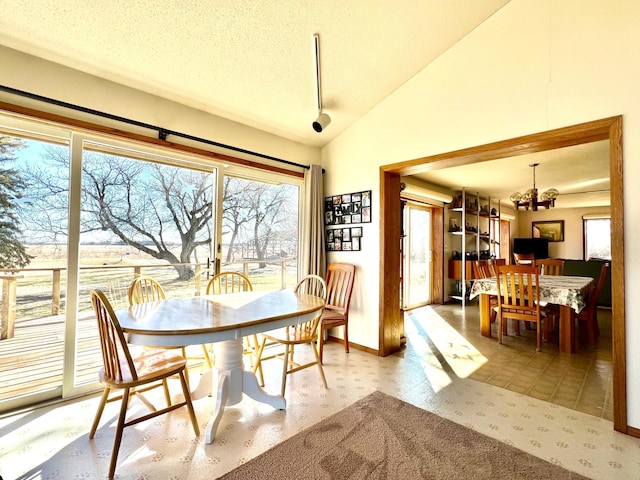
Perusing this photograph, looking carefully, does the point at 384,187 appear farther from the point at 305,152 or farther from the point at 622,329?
the point at 622,329

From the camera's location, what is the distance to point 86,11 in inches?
73.3

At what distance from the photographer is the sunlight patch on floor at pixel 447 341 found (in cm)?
303

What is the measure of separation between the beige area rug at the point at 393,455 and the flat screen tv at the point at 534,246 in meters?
7.94

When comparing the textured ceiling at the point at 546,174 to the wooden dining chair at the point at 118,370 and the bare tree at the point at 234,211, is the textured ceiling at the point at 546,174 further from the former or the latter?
the wooden dining chair at the point at 118,370

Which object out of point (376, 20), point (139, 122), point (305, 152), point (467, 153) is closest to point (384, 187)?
point (467, 153)

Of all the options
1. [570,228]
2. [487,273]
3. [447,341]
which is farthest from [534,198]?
[570,228]

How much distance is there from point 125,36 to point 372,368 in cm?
336

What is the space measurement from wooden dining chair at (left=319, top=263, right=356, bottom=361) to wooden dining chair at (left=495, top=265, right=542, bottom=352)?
1809mm

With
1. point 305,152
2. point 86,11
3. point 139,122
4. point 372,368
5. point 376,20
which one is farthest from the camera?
point 305,152

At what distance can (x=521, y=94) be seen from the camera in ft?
7.76

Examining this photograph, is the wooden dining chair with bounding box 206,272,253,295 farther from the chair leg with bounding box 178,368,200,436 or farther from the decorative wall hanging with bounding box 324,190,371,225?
the decorative wall hanging with bounding box 324,190,371,225

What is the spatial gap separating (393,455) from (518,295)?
2.87m

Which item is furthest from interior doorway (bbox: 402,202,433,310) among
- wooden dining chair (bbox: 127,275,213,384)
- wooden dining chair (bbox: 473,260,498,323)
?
wooden dining chair (bbox: 127,275,213,384)

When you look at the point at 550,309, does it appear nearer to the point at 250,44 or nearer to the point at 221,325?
the point at 221,325
